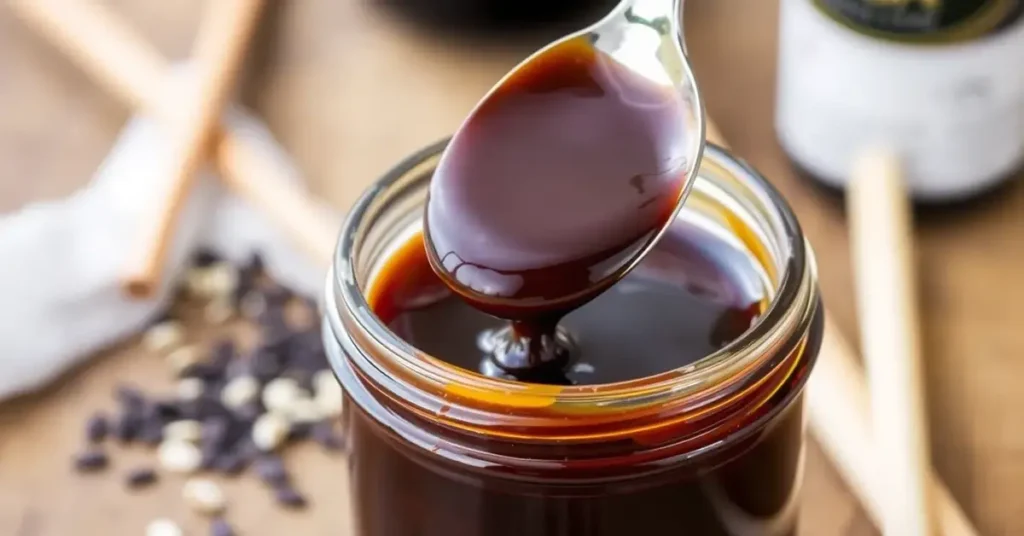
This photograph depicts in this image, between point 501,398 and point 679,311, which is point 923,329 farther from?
point 501,398

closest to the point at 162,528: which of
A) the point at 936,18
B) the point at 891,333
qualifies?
the point at 891,333

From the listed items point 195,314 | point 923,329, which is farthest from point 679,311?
point 195,314

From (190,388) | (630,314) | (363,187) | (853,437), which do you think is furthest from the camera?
(363,187)

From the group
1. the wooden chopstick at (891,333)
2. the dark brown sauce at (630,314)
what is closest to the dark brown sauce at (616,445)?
the dark brown sauce at (630,314)

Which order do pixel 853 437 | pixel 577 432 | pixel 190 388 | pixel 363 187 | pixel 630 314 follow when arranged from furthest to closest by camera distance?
pixel 363 187, pixel 190 388, pixel 853 437, pixel 630 314, pixel 577 432

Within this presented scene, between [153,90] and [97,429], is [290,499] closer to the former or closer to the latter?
[97,429]

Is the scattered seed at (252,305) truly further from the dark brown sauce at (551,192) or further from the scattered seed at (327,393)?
the dark brown sauce at (551,192)
